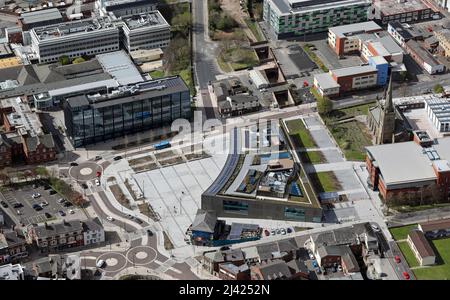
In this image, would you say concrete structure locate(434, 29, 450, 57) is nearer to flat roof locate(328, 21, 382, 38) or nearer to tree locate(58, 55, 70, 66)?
flat roof locate(328, 21, 382, 38)

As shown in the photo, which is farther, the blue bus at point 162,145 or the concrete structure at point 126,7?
the concrete structure at point 126,7

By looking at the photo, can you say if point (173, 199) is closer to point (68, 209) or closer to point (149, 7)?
point (68, 209)

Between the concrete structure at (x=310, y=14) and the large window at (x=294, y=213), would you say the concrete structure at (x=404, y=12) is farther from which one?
the large window at (x=294, y=213)

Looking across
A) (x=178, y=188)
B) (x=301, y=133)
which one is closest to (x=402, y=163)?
(x=301, y=133)

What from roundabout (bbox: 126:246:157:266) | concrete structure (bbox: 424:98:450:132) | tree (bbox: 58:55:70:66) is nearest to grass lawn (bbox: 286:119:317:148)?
concrete structure (bbox: 424:98:450:132)

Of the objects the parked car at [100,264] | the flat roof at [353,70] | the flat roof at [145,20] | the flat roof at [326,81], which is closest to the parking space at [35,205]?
the parked car at [100,264]

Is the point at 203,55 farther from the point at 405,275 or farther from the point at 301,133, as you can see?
the point at 405,275
